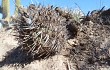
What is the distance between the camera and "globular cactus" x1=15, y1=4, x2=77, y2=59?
6.20 m

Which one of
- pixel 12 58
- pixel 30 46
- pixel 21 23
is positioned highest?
pixel 21 23

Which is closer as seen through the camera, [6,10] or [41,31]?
[41,31]

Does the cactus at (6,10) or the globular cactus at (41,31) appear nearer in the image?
the globular cactus at (41,31)

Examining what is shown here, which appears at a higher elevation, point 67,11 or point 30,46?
point 67,11

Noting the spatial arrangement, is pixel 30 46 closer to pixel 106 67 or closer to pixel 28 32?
pixel 28 32

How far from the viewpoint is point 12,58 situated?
23.9ft

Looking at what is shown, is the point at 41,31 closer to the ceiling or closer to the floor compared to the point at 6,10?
closer to the floor

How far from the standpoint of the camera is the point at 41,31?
618 cm

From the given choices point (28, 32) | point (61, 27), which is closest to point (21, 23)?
point (28, 32)

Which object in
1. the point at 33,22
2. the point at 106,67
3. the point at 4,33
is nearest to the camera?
the point at 106,67

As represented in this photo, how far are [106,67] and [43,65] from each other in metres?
1.44

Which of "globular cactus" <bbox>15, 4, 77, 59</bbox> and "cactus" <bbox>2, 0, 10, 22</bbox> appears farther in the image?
"cactus" <bbox>2, 0, 10, 22</bbox>

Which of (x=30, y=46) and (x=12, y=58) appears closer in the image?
(x=30, y=46)

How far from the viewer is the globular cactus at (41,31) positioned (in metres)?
6.20
